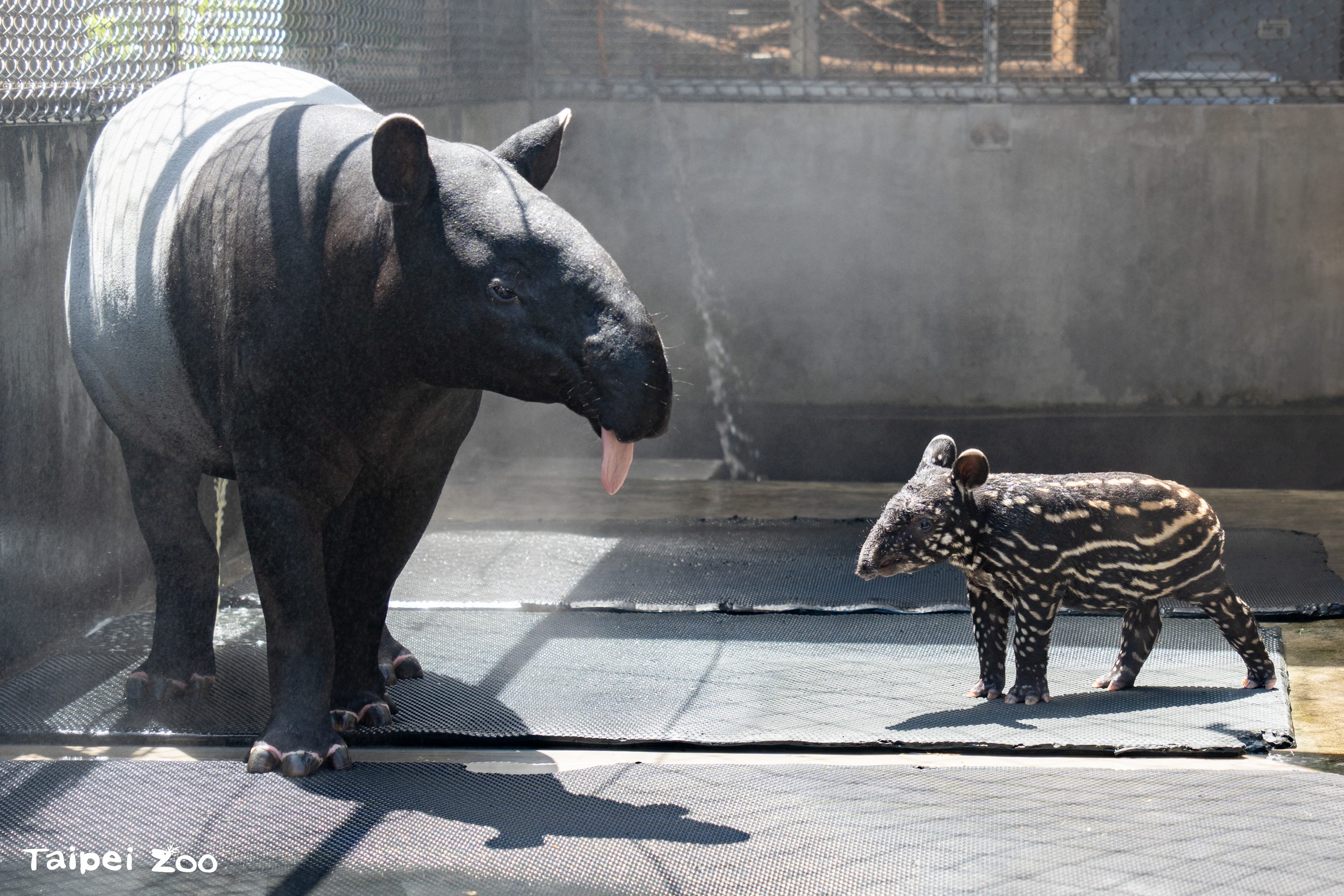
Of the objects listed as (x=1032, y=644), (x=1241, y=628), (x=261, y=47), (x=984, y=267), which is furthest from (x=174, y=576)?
(x=984, y=267)

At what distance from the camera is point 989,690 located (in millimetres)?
4773

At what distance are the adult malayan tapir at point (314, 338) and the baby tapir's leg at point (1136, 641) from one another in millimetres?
2017

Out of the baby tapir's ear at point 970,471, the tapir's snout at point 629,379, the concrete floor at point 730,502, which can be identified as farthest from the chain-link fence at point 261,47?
the baby tapir's ear at point 970,471

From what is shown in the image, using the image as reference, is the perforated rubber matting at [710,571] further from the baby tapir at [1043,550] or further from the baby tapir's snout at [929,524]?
the baby tapir's snout at [929,524]

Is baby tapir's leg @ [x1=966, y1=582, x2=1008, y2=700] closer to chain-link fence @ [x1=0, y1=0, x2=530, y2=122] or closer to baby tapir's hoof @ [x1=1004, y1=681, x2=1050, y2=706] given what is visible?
baby tapir's hoof @ [x1=1004, y1=681, x2=1050, y2=706]

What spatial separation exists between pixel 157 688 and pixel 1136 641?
3.10 meters

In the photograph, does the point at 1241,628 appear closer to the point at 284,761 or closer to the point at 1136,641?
the point at 1136,641

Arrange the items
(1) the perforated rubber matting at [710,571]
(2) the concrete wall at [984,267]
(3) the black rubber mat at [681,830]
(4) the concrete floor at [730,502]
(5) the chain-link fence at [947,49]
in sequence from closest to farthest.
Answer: (3) the black rubber mat at [681,830] < (1) the perforated rubber matting at [710,571] < (4) the concrete floor at [730,502] < (2) the concrete wall at [984,267] < (5) the chain-link fence at [947,49]

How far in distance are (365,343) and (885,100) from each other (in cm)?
601

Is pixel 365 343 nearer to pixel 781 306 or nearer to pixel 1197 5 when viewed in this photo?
pixel 781 306

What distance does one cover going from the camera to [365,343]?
389 centimetres

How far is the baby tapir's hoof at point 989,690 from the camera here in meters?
4.76

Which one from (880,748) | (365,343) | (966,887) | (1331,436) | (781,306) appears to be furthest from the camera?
(781,306)

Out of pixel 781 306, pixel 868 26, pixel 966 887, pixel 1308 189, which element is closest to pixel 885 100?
pixel 868 26
